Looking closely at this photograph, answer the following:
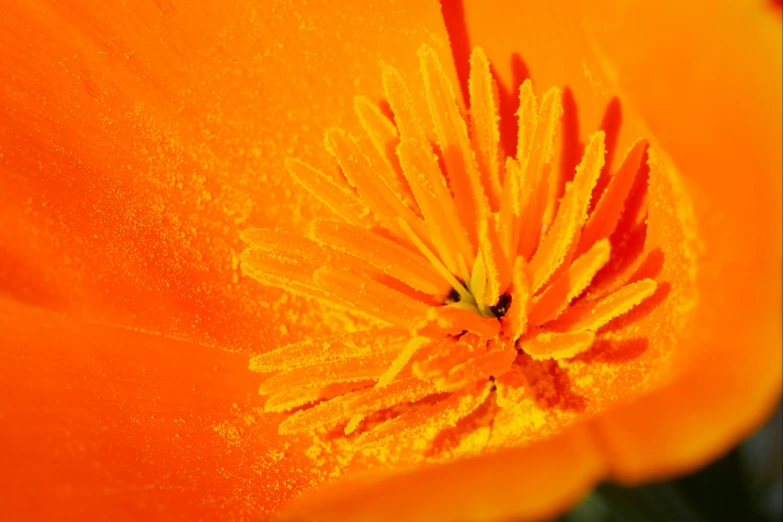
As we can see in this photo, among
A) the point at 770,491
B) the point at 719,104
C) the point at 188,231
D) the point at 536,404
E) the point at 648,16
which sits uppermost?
the point at 188,231

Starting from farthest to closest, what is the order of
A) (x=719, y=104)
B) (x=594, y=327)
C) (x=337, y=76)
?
1. (x=337, y=76)
2. (x=594, y=327)
3. (x=719, y=104)

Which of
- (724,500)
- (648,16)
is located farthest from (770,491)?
(648,16)

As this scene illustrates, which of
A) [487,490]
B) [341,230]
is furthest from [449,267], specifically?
[487,490]

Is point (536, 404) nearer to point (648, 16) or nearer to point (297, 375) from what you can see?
point (297, 375)

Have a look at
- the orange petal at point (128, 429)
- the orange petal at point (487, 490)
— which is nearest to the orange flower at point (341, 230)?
the orange petal at point (128, 429)

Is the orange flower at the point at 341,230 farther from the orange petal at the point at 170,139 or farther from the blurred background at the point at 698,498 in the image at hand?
the blurred background at the point at 698,498

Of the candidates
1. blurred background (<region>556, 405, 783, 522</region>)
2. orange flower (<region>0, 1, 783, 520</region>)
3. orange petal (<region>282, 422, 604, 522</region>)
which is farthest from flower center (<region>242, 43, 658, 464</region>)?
orange petal (<region>282, 422, 604, 522</region>)

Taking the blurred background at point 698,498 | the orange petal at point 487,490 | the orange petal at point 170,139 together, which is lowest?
the blurred background at point 698,498

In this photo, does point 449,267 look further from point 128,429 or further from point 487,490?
point 487,490
